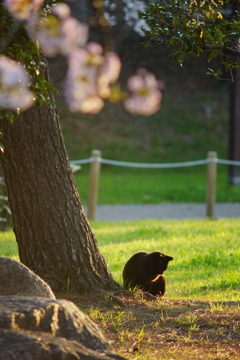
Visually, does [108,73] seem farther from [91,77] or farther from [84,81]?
[84,81]

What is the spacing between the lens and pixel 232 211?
10.2m

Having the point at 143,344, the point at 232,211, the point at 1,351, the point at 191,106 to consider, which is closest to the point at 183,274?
the point at 143,344

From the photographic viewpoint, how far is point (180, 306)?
11.7 ft

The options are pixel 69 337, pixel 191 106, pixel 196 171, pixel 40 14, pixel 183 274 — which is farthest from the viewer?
pixel 191 106

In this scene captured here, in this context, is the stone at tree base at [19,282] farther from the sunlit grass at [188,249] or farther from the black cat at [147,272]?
the sunlit grass at [188,249]

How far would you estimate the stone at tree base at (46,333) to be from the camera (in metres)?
1.98

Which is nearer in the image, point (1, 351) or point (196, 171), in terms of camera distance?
point (1, 351)

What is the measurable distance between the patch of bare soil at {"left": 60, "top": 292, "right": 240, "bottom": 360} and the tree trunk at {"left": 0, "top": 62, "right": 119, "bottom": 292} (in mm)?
218

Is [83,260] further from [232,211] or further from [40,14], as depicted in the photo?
[232,211]

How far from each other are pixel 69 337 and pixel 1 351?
1.13ft

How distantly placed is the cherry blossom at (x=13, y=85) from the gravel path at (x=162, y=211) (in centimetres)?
685

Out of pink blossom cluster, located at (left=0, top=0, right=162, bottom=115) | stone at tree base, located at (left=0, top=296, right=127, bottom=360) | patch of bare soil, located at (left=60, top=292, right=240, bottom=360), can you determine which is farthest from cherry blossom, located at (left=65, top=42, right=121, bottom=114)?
stone at tree base, located at (left=0, top=296, right=127, bottom=360)

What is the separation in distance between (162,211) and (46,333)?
27.0ft

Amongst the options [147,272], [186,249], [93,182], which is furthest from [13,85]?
[93,182]
